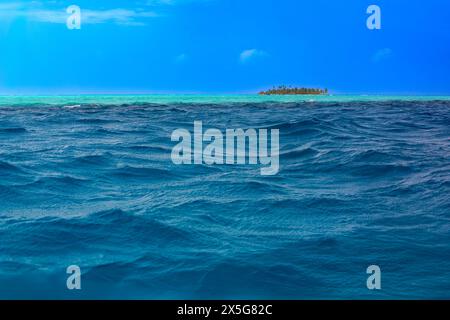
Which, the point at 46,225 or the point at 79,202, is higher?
the point at 79,202

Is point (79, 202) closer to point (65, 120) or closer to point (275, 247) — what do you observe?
point (275, 247)

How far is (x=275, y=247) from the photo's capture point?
680 cm

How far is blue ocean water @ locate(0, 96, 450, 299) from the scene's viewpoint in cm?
594

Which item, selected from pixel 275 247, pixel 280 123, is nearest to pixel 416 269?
pixel 275 247

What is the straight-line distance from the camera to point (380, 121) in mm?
21859

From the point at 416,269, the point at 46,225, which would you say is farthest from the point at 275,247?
the point at 46,225

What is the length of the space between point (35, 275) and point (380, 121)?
18814 mm

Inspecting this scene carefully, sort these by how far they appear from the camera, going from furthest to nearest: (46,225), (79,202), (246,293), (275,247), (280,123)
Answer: (280,123), (79,202), (46,225), (275,247), (246,293)

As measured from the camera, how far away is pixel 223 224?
7.64m

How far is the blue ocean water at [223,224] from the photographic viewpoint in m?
5.94

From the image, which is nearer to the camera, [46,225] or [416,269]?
[416,269]

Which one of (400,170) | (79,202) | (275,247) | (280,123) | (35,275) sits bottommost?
(35,275)
